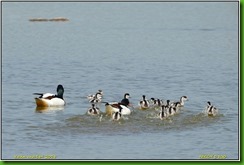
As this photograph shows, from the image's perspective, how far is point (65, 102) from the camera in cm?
2030

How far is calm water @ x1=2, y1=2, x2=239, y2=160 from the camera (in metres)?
15.5

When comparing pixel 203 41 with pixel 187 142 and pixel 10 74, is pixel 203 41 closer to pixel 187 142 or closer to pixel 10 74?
pixel 10 74

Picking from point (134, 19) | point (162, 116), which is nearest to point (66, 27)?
point (134, 19)

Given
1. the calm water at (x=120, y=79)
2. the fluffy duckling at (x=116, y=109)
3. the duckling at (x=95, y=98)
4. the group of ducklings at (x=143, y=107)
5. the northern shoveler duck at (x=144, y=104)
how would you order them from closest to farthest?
the calm water at (x=120, y=79) < the group of ducklings at (x=143, y=107) < the fluffy duckling at (x=116, y=109) < the northern shoveler duck at (x=144, y=104) < the duckling at (x=95, y=98)

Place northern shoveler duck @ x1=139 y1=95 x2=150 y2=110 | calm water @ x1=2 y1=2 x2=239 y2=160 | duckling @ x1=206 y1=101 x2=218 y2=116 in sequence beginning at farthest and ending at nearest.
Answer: northern shoveler duck @ x1=139 y1=95 x2=150 y2=110, duckling @ x1=206 y1=101 x2=218 y2=116, calm water @ x1=2 y1=2 x2=239 y2=160

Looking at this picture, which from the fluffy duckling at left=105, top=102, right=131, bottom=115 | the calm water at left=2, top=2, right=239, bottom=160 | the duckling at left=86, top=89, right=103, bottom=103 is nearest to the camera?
the calm water at left=2, top=2, right=239, bottom=160

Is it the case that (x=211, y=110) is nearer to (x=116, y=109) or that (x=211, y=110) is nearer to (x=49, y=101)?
(x=116, y=109)

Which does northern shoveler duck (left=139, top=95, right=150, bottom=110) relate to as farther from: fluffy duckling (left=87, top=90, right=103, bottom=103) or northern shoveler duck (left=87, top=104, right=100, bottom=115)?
northern shoveler duck (left=87, top=104, right=100, bottom=115)

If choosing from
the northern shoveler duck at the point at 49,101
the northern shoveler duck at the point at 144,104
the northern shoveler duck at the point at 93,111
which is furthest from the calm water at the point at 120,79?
the northern shoveler duck at the point at 144,104

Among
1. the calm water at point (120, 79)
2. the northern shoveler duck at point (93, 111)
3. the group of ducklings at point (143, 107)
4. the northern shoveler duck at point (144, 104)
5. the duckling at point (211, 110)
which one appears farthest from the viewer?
the northern shoveler duck at point (144, 104)

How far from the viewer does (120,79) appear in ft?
81.0

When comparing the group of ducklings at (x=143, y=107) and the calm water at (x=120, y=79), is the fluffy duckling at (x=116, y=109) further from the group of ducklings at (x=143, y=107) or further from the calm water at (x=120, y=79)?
the calm water at (x=120, y=79)

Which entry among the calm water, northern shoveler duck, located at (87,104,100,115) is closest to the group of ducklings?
northern shoveler duck, located at (87,104,100,115)

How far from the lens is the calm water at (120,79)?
1551 cm
